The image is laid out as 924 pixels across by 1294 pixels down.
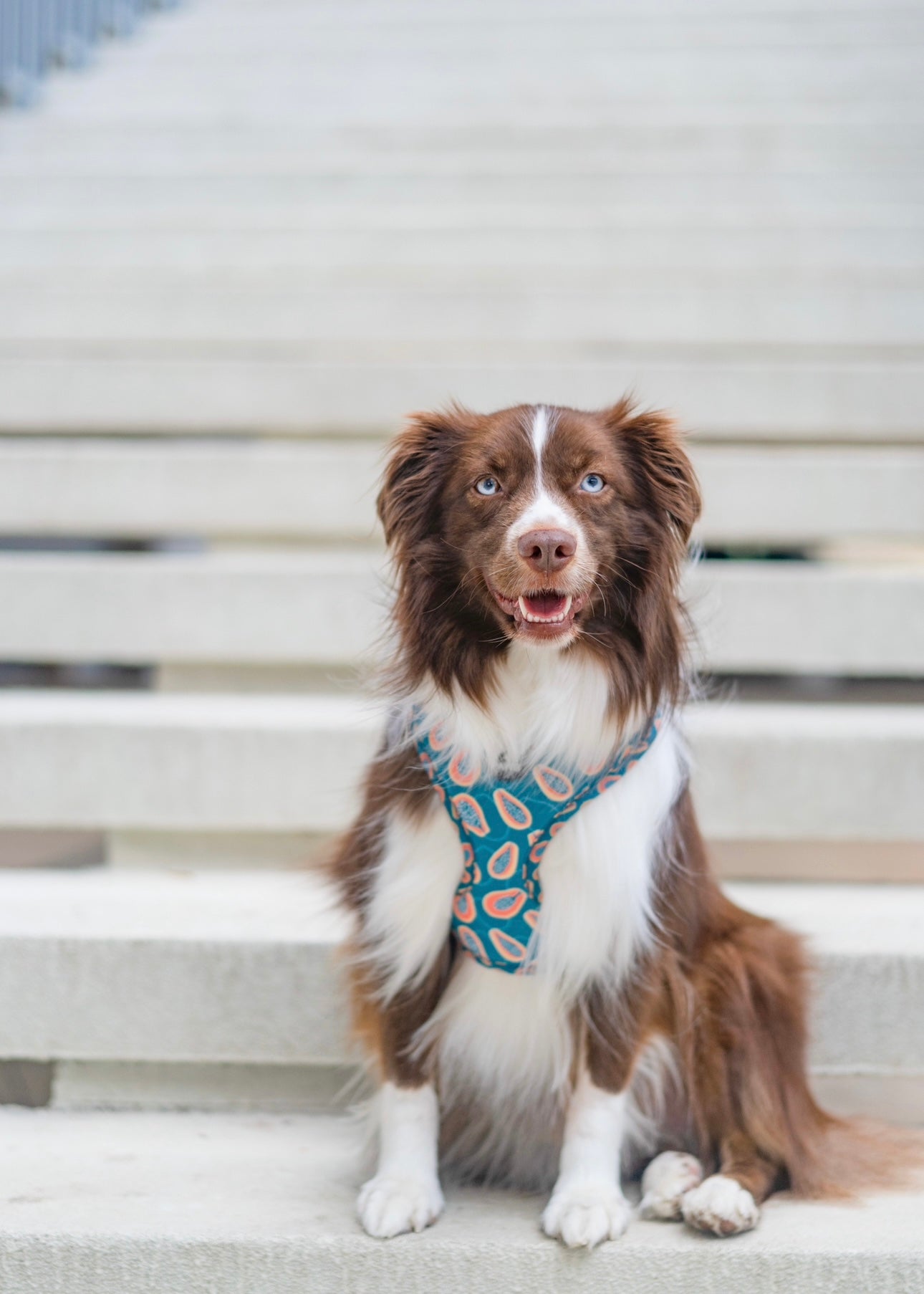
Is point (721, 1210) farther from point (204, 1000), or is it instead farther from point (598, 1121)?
point (204, 1000)

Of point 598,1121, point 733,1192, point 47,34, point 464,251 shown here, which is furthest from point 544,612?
point 47,34

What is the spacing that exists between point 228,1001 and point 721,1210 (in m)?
0.80

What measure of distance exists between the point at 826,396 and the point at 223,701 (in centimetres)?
163

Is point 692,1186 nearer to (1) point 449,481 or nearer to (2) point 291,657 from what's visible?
(1) point 449,481

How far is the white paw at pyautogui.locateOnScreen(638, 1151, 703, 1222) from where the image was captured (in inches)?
58.9

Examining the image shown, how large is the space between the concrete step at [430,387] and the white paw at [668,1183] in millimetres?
1740

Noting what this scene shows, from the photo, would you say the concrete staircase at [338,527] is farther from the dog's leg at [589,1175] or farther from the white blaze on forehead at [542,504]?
the white blaze on forehead at [542,504]

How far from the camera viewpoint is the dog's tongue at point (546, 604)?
1.44 metres

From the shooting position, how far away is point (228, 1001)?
6.07ft

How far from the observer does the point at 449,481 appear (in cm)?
155

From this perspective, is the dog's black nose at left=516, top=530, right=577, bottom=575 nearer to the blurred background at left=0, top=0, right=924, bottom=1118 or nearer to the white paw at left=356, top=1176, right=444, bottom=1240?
the blurred background at left=0, top=0, right=924, bottom=1118

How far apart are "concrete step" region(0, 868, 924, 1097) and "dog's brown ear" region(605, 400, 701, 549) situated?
2.41 ft

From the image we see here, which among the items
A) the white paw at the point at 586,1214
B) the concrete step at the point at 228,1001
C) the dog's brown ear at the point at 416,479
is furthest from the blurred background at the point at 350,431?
Answer: the white paw at the point at 586,1214

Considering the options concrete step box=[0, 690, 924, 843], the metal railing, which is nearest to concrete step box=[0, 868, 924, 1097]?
concrete step box=[0, 690, 924, 843]
